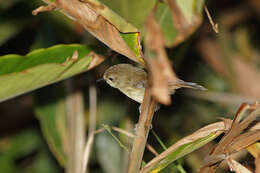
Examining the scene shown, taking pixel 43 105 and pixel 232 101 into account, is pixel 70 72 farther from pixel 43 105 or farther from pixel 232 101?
pixel 232 101

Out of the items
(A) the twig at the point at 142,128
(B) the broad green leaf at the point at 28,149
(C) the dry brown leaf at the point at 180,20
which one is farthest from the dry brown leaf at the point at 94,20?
(B) the broad green leaf at the point at 28,149

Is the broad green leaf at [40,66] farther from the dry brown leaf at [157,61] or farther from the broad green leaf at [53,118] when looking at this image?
the broad green leaf at [53,118]

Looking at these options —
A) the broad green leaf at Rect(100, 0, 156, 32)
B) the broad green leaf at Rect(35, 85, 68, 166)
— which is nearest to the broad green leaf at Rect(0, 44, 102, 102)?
the broad green leaf at Rect(100, 0, 156, 32)

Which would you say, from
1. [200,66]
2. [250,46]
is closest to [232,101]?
[200,66]

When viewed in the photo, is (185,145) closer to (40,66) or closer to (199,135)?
(199,135)

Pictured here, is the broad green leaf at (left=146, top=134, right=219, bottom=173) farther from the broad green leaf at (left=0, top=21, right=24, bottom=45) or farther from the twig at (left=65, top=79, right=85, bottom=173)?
the broad green leaf at (left=0, top=21, right=24, bottom=45)

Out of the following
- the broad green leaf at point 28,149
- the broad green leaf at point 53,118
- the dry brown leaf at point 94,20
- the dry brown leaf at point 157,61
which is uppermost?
the dry brown leaf at point 157,61
